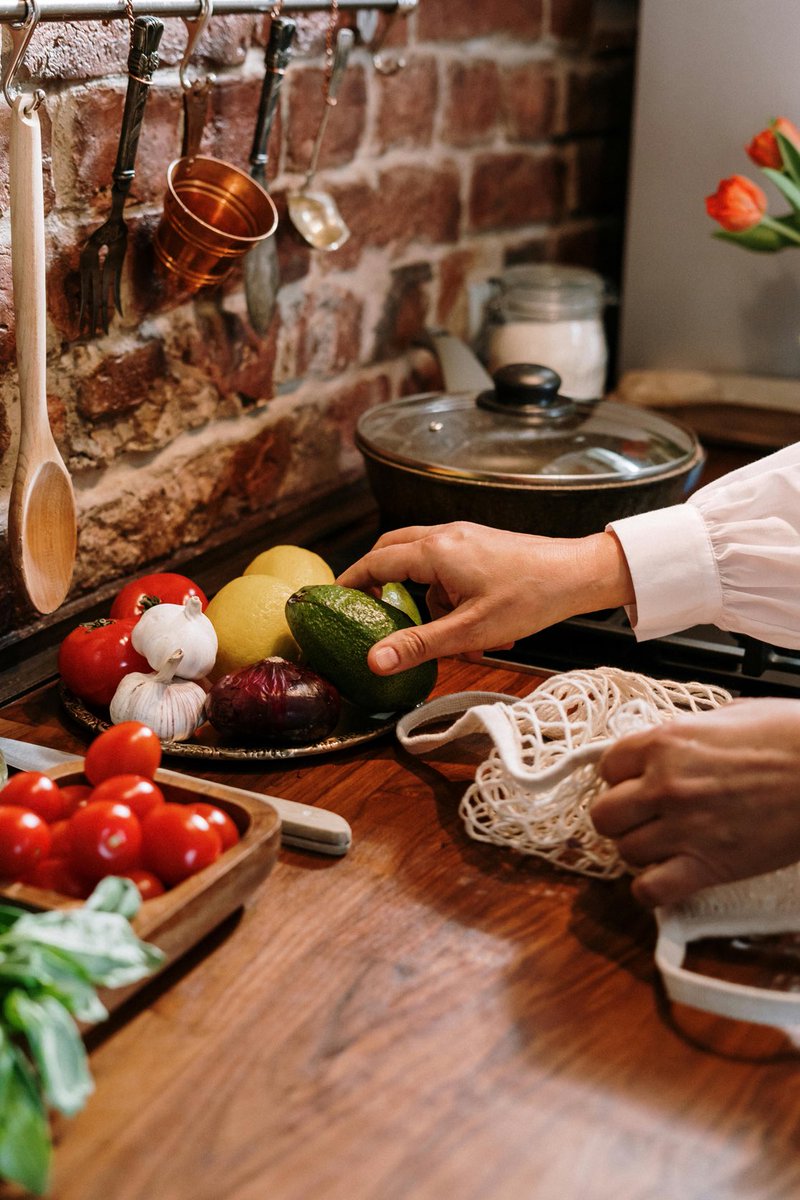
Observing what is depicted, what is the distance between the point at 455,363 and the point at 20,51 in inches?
31.0

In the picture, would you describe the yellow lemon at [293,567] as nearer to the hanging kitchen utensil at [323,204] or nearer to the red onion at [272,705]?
the red onion at [272,705]

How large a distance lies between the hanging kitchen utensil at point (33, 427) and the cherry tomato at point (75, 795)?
0.28 metres

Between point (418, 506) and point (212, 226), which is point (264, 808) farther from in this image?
point (212, 226)

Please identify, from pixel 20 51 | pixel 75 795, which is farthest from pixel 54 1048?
pixel 20 51

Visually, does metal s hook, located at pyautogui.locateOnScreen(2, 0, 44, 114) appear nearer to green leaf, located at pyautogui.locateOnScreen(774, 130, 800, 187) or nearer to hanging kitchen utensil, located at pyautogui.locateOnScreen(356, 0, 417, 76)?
hanging kitchen utensil, located at pyautogui.locateOnScreen(356, 0, 417, 76)

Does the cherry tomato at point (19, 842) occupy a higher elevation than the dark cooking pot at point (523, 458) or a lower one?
lower

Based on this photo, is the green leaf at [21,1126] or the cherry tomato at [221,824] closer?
the green leaf at [21,1126]

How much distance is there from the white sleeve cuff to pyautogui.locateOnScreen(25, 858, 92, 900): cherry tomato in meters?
0.54

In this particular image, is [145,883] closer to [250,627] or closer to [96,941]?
[96,941]

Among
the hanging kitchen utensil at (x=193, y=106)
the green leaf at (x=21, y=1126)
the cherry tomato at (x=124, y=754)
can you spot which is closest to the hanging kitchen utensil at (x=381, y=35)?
the hanging kitchen utensil at (x=193, y=106)

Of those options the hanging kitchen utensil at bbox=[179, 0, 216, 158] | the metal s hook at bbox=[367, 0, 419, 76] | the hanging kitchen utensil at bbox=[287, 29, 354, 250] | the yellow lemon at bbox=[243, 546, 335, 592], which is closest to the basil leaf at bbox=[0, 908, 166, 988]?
the yellow lemon at bbox=[243, 546, 335, 592]

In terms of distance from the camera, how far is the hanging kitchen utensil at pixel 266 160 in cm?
121

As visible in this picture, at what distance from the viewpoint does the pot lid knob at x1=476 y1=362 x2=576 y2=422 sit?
4.30 ft

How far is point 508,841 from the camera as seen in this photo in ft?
2.72
